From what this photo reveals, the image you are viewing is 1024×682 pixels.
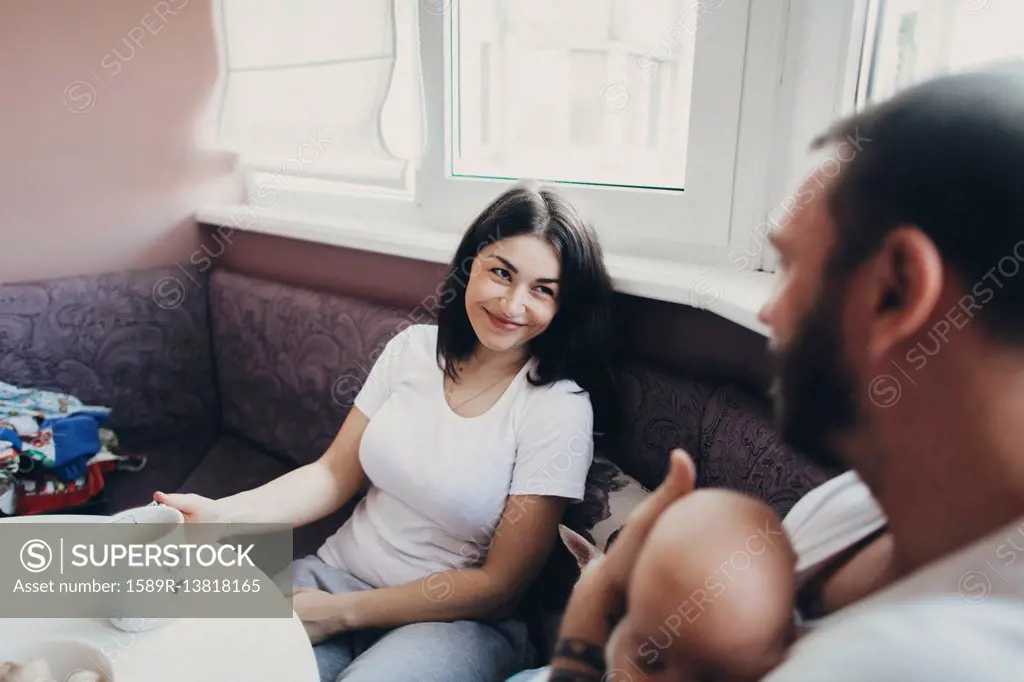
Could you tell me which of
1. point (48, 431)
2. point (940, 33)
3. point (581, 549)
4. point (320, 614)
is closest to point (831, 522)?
point (581, 549)

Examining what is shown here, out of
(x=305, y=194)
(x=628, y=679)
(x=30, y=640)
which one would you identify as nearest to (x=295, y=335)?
(x=305, y=194)

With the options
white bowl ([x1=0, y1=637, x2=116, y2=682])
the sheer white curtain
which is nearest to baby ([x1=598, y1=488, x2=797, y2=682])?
white bowl ([x1=0, y1=637, x2=116, y2=682])

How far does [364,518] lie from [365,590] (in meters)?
0.13

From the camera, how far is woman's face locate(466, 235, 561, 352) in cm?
86

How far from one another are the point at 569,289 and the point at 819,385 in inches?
24.3

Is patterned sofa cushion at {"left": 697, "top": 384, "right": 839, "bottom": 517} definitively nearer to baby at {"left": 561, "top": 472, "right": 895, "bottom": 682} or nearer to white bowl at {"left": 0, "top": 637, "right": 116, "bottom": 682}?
baby at {"left": 561, "top": 472, "right": 895, "bottom": 682}

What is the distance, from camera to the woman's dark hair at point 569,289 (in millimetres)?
875

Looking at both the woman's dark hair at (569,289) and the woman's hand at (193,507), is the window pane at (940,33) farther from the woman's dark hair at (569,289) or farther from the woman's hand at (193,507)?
the woman's hand at (193,507)

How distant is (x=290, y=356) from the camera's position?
1521 millimetres

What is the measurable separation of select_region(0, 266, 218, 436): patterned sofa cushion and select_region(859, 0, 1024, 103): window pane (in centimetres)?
154

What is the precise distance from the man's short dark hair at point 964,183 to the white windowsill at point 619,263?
15 centimetres

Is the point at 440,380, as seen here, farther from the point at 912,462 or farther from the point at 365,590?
the point at 912,462

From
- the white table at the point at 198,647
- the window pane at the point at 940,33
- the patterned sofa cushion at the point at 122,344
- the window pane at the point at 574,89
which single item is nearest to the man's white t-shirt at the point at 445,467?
the white table at the point at 198,647

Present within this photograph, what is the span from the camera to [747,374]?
81cm
